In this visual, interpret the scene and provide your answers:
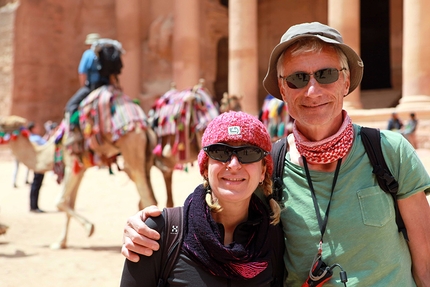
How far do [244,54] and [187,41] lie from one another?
2.72m

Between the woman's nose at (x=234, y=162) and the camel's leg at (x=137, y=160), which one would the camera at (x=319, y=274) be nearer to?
the woman's nose at (x=234, y=162)

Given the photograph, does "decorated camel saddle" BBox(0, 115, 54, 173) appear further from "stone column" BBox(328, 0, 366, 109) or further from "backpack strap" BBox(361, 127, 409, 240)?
"stone column" BBox(328, 0, 366, 109)

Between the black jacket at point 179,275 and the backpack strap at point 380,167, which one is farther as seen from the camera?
the backpack strap at point 380,167

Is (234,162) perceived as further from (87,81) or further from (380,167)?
(87,81)

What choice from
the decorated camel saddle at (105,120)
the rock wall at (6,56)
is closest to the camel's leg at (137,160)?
the decorated camel saddle at (105,120)

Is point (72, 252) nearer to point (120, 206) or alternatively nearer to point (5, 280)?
point (5, 280)

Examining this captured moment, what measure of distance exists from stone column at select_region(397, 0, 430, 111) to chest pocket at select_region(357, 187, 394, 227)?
42.8 ft

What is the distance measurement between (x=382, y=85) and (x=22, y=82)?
52.6 ft

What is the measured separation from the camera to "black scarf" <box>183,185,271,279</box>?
6.56 ft

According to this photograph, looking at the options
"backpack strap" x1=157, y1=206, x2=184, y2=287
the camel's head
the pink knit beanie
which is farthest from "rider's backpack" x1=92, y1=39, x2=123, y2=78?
"backpack strap" x1=157, y1=206, x2=184, y2=287

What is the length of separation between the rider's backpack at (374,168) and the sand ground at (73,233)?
376cm

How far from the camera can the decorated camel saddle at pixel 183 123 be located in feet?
26.0

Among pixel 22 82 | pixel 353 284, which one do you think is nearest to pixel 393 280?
pixel 353 284

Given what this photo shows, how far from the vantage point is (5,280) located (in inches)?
229
